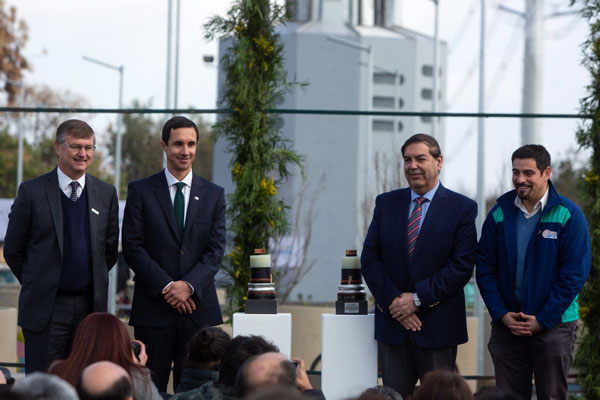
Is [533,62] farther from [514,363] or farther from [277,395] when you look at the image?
[277,395]

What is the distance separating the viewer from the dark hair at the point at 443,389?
279cm

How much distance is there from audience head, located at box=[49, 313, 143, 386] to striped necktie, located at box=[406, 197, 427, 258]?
207cm

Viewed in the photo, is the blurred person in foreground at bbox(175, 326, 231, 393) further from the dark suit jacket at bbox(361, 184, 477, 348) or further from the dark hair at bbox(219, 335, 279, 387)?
the dark suit jacket at bbox(361, 184, 477, 348)

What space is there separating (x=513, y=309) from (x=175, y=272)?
6.41ft

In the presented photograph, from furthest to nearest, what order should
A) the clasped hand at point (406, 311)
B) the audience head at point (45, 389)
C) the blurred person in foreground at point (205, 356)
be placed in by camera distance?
the clasped hand at point (406, 311) < the blurred person in foreground at point (205, 356) < the audience head at point (45, 389)

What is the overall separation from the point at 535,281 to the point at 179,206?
6.93 feet

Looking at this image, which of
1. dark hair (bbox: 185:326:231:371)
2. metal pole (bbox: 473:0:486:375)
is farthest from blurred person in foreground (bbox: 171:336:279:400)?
metal pole (bbox: 473:0:486:375)

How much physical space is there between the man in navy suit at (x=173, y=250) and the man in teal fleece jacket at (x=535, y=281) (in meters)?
1.61

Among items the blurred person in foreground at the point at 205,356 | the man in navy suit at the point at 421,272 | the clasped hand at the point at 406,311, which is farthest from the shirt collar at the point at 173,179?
the blurred person in foreground at the point at 205,356

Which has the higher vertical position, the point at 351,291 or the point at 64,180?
the point at 64,180

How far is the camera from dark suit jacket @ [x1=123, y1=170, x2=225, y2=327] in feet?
16.8

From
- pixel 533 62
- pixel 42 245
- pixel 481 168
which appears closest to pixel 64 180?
pixel 42 245

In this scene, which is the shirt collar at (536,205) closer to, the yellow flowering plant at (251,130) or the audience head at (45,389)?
the yellow flowering plant at (251,130)

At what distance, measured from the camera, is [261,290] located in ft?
17.6
